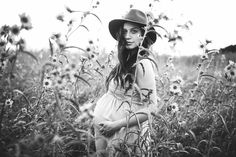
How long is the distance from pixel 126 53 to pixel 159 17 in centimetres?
49

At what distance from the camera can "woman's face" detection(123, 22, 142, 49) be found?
205 centimetres

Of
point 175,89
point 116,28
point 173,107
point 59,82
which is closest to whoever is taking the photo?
point 59,82

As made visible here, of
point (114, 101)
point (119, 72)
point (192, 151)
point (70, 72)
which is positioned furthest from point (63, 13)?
point (192, 151)

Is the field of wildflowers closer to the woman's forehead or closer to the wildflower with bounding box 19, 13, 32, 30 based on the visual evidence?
the wildflower with bounding box 19, 13, 32, 30

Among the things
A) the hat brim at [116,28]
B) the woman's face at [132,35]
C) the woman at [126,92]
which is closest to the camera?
the woman at [126,92]

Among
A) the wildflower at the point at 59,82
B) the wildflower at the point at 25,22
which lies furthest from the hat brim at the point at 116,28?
the wildflower at the point at 59,82

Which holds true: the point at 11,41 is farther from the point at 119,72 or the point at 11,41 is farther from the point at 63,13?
the point at 119,72

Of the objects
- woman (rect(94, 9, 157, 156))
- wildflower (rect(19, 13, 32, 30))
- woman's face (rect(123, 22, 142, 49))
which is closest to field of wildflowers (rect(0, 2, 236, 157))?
wildflower (rect(19, 13, 32, 30))

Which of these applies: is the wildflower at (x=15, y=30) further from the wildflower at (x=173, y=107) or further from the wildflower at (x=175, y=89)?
the wildflower at (x=173, y=107)

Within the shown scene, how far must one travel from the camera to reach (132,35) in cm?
210

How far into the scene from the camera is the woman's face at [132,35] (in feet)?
6.73

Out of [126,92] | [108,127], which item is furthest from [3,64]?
[126,92]

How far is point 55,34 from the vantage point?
1.44 metres

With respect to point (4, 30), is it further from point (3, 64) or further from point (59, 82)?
point (59, 82)
